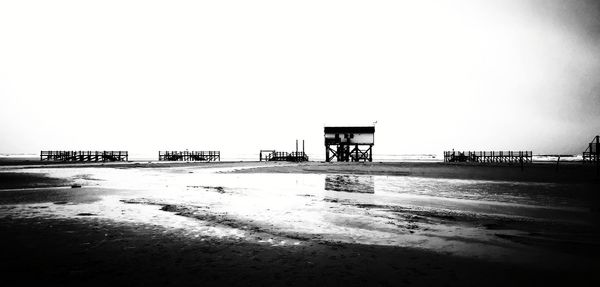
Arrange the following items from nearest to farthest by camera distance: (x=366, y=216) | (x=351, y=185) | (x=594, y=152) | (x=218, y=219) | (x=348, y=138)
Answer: (x=218, y=219) < (x=366, y=216) < (x=351, y=185) < (x=594, y=152) < (x=348, y=138)

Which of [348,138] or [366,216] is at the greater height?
[348,138]

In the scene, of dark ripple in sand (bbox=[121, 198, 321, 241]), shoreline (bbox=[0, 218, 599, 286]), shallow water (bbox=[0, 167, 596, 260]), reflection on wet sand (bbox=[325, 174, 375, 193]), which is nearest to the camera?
shoreline (bbox=[0, 218, 599, 286])

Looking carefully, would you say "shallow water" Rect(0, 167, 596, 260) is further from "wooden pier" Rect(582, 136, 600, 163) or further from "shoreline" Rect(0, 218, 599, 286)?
"wooden pier" Rect(582, 136, 600, 163)

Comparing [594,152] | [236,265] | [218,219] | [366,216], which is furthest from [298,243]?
[594,152]

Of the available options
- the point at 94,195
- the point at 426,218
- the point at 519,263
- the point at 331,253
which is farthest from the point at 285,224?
the point at 94,195

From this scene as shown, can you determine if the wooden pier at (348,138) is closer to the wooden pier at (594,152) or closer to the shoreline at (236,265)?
the wooden pier at (594,152)

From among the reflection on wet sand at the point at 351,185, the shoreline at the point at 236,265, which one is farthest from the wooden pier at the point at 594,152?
the shoreline at the point at 236,265

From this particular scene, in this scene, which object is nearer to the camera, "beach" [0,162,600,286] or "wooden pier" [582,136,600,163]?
"beach" [0,162,600,286]

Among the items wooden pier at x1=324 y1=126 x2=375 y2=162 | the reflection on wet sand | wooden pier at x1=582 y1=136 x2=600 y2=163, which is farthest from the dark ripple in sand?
wooden pier at x1=324 y1=126 x2=375 y2=162

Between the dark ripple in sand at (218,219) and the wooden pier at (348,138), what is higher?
the wooden pier at (348,138)

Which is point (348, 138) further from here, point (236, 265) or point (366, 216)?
point (236, 265)

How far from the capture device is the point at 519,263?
4930 millimetres

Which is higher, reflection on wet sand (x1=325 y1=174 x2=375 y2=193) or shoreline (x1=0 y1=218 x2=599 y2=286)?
shoreline (x1=0 y1=218 x2=599 y2=286)

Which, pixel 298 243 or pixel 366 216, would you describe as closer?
pixel 298 243
